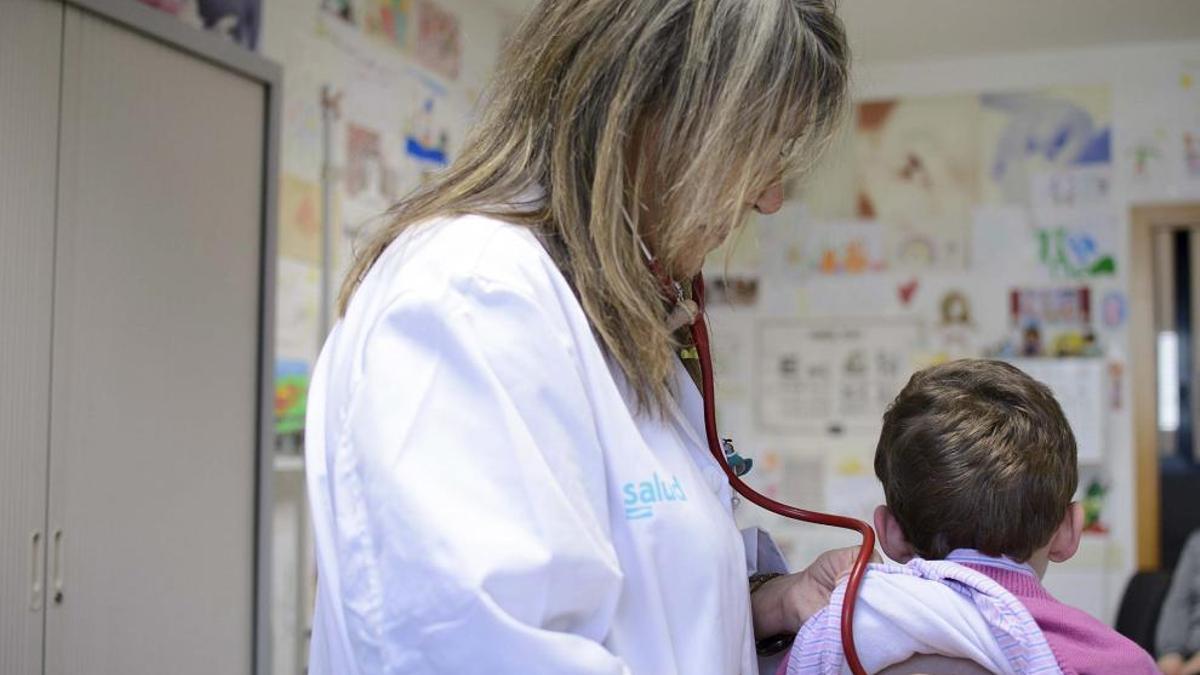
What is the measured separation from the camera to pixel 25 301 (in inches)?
68.4


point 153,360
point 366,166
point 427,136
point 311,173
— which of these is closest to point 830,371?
point 427,136

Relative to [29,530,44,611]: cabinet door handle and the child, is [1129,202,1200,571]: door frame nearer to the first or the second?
the child

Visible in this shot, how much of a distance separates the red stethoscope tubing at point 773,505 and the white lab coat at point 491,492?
4.1 inches

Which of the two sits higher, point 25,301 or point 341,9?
point 341,9

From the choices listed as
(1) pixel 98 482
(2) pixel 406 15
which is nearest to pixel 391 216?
(1) pixel 98 482

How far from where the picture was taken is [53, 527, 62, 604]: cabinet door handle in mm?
1810

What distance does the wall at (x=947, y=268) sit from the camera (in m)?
3.96

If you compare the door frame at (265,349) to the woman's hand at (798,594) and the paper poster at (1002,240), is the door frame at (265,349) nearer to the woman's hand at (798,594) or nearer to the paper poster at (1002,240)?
the woman's hand at (798,594)

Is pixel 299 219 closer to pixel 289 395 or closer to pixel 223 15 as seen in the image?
pixel 289 395

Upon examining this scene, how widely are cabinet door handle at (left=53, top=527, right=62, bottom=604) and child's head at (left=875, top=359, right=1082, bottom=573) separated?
50.2 inches

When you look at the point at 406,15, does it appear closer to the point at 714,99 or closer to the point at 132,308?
the point at 132,308

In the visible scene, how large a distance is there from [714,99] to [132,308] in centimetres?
143

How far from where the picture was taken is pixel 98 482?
189 centimetres

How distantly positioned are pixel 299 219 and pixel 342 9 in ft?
1.89
